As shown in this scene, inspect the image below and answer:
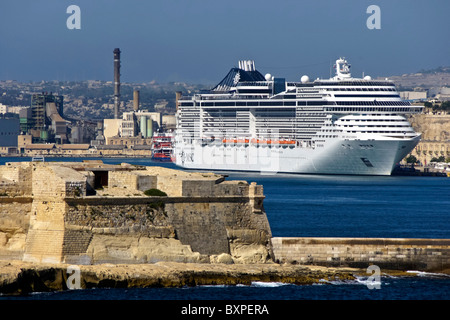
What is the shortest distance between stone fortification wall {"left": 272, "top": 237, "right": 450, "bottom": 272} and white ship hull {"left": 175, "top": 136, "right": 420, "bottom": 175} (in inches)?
2253

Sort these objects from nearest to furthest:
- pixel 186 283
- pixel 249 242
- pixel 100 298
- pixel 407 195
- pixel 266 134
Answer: pixel 100 298, pixel 186 283, pixel 249 242, pixel 407 195, pixel 266 134

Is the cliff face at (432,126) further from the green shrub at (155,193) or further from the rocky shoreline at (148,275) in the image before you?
the rocky shoreline at (148,275)

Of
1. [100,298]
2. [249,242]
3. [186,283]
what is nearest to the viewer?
[100,298]

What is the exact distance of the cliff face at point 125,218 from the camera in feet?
88.9

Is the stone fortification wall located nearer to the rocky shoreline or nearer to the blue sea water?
the blue sea water

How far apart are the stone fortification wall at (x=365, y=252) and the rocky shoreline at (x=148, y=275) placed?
1026 millimetres

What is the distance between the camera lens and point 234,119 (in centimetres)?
10444

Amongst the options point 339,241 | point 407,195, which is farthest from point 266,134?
point 339,241

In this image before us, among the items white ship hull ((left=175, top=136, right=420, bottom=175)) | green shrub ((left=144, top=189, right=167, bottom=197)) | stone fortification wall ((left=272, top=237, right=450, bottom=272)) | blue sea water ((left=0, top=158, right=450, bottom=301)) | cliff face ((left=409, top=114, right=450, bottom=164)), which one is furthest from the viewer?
cliff face ((left=409, top=114, right=450, bottom=164))

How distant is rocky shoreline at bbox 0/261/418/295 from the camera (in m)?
25.5

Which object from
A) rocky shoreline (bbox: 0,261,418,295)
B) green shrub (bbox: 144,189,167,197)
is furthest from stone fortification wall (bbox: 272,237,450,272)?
green shrub (bbox: 144,189,167,197)

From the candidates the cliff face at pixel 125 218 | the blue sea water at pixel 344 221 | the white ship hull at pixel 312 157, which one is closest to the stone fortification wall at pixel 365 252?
the blue sea water at pixel 344 221

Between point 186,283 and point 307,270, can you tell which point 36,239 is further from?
point 307,270
